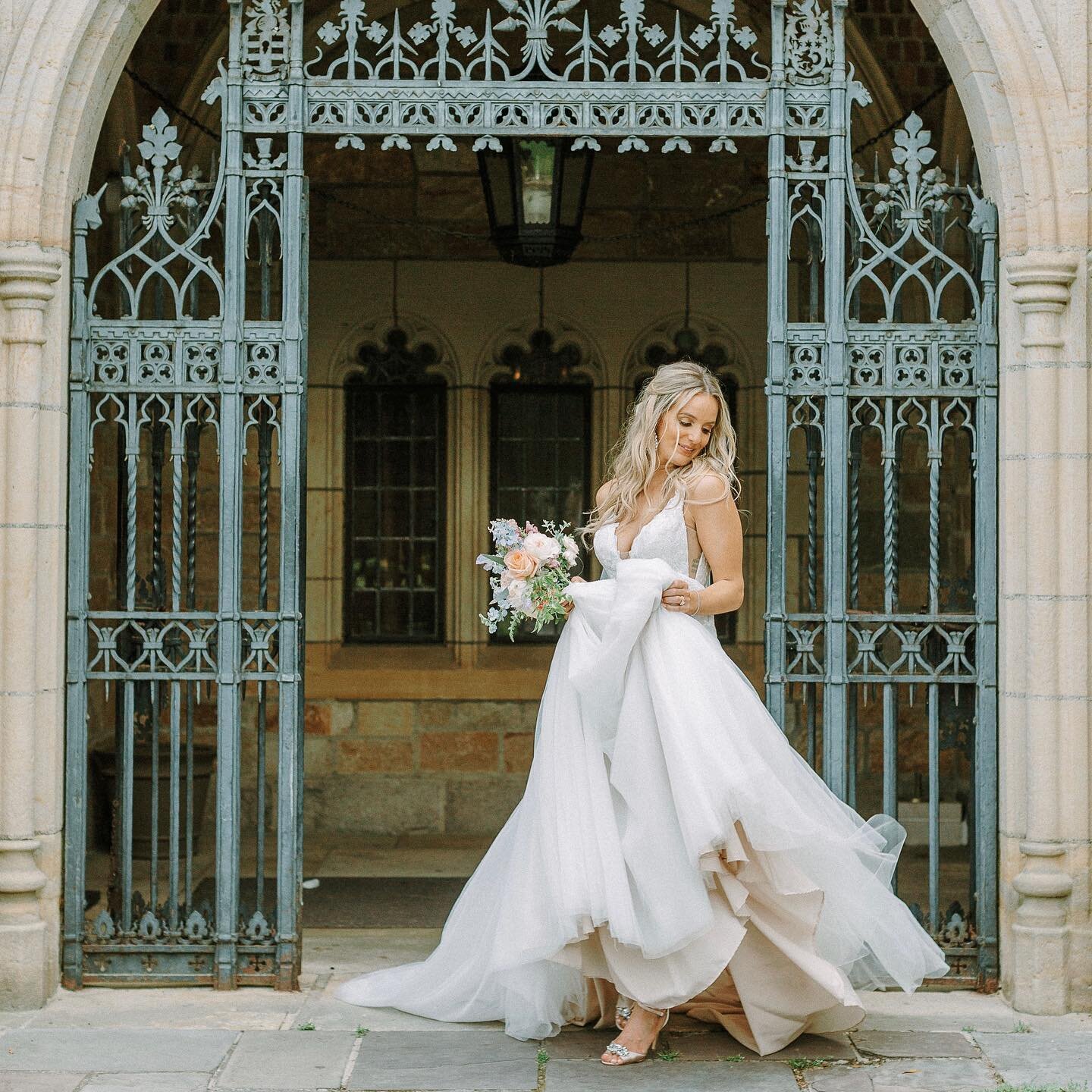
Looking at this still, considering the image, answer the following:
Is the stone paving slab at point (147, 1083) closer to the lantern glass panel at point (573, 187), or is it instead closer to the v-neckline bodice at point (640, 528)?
the v-neckline bodice at point (640, 528)

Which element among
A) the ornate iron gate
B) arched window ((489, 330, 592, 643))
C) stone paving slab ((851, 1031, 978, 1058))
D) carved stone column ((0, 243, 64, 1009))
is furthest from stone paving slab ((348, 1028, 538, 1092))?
arched window ((489, 330, 592, 643))

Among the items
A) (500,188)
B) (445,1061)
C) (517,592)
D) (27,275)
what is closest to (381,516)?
(500,188)

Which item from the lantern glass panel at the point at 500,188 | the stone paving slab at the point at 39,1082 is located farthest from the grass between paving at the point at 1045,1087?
the lantern glass panel at the point at 500,188

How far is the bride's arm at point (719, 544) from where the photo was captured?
4977mm

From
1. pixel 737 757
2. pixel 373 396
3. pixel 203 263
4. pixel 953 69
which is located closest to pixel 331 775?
pixel 373 396

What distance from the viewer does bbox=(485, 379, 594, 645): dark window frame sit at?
9.34 meters

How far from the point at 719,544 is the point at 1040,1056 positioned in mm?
1890

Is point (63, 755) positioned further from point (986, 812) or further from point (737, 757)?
point (986, 812)

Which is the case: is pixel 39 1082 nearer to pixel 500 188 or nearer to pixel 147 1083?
pixel 147 1083

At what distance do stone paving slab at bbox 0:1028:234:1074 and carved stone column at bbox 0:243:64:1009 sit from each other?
1.17ft

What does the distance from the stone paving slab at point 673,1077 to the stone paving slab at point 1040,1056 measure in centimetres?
68

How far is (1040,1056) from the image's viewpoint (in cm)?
498

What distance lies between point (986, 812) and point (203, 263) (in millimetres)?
3406

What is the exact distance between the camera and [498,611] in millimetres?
4953
